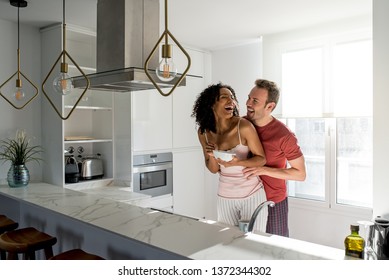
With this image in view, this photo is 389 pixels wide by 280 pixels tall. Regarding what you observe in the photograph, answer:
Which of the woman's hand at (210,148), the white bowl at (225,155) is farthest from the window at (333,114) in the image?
the white bowl at (225,155)

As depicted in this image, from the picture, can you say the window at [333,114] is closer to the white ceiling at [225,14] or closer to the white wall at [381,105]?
the white ceiling at [225,14]

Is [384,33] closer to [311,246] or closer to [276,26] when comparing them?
[311,246]

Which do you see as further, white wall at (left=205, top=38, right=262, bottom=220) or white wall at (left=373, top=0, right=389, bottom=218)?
white wall at (left=205, top=38, right=262, bottom=220)

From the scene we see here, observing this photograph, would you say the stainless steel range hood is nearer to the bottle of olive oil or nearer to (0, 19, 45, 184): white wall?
the bottle of olive oil

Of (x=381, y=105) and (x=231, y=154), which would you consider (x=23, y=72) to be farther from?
(x=381, y=105)

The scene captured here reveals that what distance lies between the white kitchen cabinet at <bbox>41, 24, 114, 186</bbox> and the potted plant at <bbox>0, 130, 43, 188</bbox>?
132 mm

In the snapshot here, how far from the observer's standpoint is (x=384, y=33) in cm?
182

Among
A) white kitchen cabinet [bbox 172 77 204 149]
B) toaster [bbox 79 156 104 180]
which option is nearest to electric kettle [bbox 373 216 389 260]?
toaster [bbox 79 156 104 180]

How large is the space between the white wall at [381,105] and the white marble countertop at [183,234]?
541 millimetres

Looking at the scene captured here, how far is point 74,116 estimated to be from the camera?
3664mm

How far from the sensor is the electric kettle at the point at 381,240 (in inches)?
56.0

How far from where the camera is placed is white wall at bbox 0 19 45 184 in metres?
3.15

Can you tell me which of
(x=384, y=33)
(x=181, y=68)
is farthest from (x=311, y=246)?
(x=181, y=68)

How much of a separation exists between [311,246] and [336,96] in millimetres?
2235
